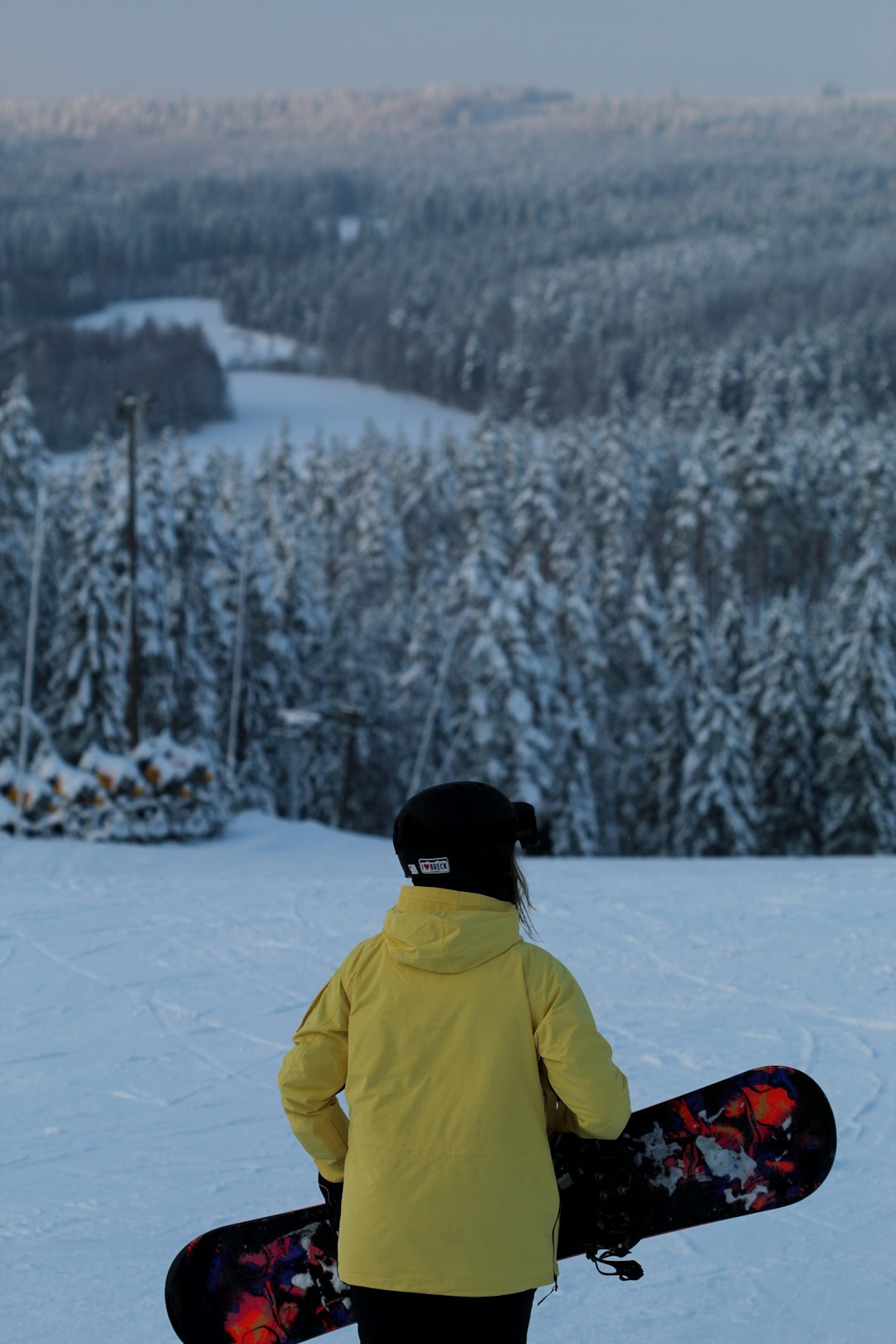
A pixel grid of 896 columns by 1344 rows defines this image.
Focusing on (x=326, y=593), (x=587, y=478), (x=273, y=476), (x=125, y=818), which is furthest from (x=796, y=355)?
(x=125, y=818)

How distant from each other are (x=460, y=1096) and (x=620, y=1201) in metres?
0.69

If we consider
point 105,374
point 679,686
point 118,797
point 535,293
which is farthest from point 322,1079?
point 535,293

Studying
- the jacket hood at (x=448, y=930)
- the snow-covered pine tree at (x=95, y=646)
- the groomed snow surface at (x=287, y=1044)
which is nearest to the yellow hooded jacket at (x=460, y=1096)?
the jacket hood at (x=448, y=930)

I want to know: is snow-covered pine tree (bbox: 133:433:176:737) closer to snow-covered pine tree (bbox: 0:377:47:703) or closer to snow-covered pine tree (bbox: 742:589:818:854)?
snow-covered pine tree (bbox: 0:377:47:703)

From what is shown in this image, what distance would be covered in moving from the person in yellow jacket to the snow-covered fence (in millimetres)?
13271

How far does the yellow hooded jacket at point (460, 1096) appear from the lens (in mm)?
2250

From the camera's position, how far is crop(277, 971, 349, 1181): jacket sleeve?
2.41 meters

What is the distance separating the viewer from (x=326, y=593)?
41875mm

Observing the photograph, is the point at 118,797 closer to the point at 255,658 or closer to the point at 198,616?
the point at 198,616

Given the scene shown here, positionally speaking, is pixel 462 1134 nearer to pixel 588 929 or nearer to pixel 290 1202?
pixel 290 1202

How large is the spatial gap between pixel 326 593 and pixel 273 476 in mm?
16806

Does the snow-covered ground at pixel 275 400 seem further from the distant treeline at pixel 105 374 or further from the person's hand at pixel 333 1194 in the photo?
the person's hand at pixel 333 1194

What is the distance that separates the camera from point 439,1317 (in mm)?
2254

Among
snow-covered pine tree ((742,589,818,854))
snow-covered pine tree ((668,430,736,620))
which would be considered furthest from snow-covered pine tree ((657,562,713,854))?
snow-covered pine tree ((668,430,736,620))
